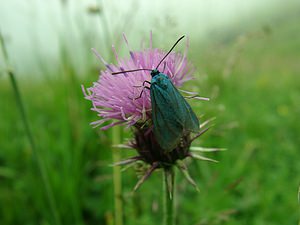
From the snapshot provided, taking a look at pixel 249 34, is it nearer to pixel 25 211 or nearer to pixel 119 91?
pixel 119 91

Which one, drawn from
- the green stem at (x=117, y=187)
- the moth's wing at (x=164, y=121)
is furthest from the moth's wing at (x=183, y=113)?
the green stem at (x=117, y=187)

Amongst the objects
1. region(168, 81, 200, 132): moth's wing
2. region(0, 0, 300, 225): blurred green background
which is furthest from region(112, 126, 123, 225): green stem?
region(168, 81, 200, 132): moth's wing

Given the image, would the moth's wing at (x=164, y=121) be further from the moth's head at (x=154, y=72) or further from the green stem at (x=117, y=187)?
the green stem at (x=117, y=187)

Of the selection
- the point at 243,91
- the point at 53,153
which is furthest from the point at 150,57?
the point at 243,91

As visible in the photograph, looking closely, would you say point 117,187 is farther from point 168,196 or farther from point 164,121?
point 164,121

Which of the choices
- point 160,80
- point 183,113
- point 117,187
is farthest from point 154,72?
point 117,187
